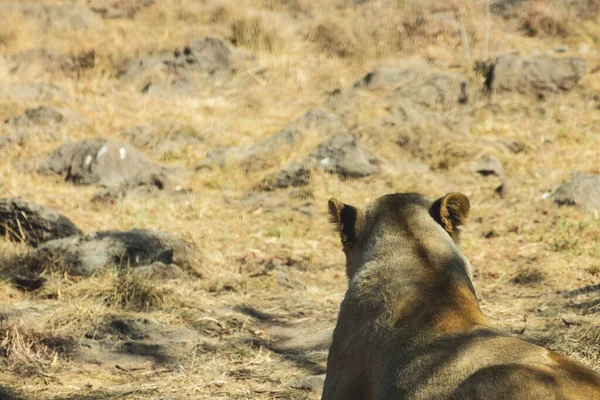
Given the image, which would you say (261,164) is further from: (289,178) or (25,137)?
(25,137)

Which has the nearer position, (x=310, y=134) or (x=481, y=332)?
(x=481, y=332)

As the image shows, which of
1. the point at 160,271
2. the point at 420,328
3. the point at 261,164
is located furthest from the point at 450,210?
the point at 261,164

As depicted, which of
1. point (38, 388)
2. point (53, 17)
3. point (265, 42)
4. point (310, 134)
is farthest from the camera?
point (53, 17)

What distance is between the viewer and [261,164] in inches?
496

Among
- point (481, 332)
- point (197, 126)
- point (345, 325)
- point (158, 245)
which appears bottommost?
point (197, 126)

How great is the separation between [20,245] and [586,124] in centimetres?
910

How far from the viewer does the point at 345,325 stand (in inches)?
162

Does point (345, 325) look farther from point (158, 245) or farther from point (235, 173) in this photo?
point (235, 173)

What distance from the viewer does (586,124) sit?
13.8 metres

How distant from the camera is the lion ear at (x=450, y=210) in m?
4.31

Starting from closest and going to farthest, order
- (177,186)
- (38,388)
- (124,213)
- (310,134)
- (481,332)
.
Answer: (481,332)
(38,388)
(124,213)
(177,186)
(310,134)

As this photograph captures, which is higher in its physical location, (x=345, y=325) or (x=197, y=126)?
(x=345, y=325)

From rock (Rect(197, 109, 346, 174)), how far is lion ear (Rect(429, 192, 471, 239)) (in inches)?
325

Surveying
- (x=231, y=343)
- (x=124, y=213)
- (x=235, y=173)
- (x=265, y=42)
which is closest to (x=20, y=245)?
(x=124, y=213)
